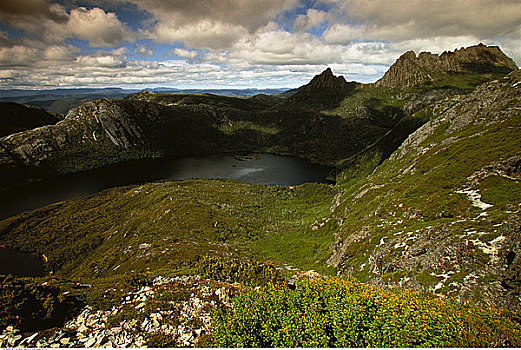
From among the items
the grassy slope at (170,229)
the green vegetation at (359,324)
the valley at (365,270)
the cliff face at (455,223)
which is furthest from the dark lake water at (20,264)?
the cliff face at (455,223)

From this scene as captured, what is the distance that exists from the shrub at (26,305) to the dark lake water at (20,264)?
10673 cm

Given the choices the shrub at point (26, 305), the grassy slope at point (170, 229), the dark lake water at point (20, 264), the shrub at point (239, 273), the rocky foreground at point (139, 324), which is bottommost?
the dark lake water at point (20, 264)

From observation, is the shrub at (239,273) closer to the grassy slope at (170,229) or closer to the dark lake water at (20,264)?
the grassy slope at (170,229)

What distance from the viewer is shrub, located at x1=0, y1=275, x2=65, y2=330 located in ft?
50.6

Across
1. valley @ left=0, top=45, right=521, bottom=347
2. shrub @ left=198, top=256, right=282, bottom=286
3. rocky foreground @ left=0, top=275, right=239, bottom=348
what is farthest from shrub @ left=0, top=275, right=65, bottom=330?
shrub @ left=198, top=256, right=282, bottom=286

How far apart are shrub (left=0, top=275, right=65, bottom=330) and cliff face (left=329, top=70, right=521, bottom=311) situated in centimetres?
3147

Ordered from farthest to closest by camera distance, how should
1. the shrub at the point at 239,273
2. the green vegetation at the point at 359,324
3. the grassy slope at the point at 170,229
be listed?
the grassy slope at the point at 170,229, the shrub at the point at 239,273, the green vegetation at the point at 359,324

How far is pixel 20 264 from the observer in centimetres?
10231

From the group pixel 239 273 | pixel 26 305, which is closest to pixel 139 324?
pixel 26 305

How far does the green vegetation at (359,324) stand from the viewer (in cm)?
1207

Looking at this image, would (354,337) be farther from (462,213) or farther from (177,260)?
(177,260)

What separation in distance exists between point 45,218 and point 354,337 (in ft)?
605

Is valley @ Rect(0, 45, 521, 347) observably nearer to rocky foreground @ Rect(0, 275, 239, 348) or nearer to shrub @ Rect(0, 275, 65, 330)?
rocky foreground @ Rect(0, 275, 239, 348)

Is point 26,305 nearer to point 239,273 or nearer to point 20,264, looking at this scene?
point 239,273
